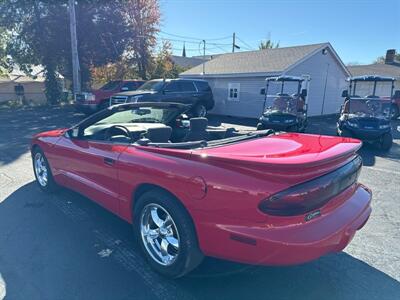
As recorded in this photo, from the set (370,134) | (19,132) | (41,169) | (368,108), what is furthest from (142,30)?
(41,169)

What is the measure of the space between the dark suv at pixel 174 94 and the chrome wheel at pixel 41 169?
23.2ft

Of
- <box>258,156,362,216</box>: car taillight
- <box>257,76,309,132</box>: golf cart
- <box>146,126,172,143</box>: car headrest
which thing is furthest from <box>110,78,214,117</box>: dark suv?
<box>258,156,362,216</box>: car taillight

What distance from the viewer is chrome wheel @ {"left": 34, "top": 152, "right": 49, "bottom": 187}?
4543 mm

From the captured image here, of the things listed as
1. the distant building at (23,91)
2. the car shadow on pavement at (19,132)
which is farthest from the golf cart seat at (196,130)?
the distant building at (23,91)

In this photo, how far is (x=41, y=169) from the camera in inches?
183

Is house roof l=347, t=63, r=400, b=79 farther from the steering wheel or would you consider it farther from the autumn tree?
the steering wheel

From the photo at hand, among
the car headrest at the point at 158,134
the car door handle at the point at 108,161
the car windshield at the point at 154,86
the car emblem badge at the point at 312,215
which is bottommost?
the car emblem badge at the point at 312,215

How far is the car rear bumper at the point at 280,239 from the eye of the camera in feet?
6.56

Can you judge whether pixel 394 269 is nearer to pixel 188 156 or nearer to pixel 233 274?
pixel 233 274

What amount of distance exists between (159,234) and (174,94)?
11.4 meters

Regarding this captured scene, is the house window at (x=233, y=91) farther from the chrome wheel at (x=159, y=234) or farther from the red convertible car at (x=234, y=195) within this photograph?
the chrome wheel at (x=159, y=234)

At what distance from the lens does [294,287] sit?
2516 mm

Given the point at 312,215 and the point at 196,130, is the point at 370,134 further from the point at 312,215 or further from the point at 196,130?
the point at 312,215

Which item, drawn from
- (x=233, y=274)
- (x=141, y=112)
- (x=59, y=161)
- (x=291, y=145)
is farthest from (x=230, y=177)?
(x=59, y=161)
